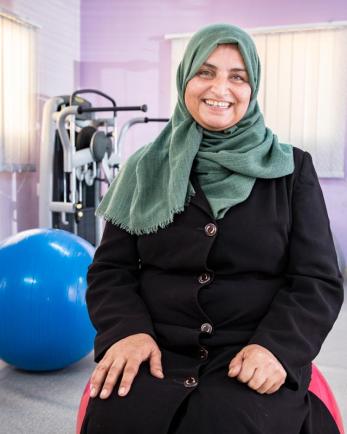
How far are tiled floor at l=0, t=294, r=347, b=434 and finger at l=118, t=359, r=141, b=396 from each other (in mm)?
864

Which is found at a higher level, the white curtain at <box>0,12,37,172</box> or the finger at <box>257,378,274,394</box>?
the white curtain at <box>0,12,37,172</box>

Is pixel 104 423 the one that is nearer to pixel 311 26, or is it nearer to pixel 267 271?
pixel 267 271

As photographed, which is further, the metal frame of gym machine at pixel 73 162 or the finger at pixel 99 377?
the metal frame of gym machine at pixel 73 162

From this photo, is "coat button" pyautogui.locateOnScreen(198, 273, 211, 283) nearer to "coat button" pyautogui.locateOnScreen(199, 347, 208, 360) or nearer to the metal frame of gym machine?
"coat button" pyautogui.locateOnScreen(199, 347, 208, 360)

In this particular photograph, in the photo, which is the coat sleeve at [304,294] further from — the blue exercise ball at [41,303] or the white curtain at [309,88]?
the white curtain at [309,88]

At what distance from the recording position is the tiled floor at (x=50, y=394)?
5.55ft

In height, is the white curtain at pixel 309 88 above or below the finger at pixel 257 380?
above

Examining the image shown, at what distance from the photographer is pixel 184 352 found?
1029mm

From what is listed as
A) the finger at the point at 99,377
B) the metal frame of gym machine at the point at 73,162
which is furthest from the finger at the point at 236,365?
the metal frame of gym machine at the point at 73,162

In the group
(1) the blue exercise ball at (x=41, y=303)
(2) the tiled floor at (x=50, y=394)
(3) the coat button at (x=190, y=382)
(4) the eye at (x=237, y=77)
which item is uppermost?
(4) the eye at (x=237, y=77)

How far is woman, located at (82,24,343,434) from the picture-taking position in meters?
0.91

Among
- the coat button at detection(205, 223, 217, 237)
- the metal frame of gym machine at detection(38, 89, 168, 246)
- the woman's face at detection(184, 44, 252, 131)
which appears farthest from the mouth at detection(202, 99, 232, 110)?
the metal frame of gym machine at detection(38, 89, 168, 246)

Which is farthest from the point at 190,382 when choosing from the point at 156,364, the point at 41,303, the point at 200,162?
the point at 41,303

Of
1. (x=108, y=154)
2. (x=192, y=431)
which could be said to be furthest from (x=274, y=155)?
(x=108, y=154)
